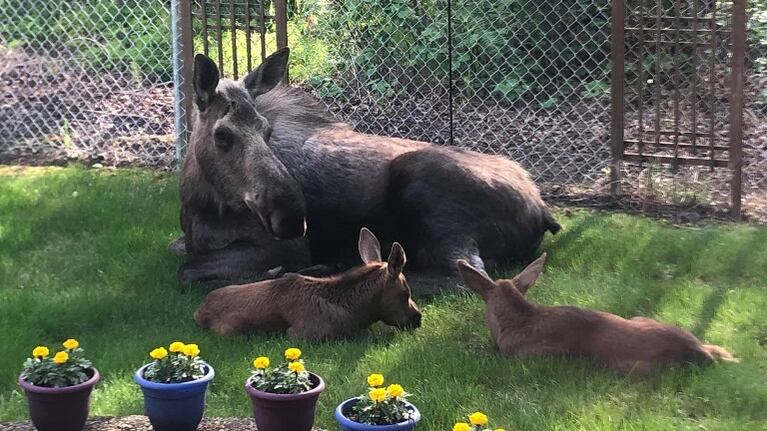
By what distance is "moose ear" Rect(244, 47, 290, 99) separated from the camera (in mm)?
6757

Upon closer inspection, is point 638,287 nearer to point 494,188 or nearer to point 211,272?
point 494,188

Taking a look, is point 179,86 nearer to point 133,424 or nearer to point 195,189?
point 195,189

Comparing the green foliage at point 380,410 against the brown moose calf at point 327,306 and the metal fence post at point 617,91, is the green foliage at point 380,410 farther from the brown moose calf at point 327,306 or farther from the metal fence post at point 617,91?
the metal fence post at point 617,91

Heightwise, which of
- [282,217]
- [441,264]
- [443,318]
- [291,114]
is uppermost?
[291,114]

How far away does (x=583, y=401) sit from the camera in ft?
14.8

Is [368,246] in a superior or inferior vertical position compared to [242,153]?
inferior

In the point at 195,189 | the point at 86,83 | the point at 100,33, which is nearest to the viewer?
the point at 195,189

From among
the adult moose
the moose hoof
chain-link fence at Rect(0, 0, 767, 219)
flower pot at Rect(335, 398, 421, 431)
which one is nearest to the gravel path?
flower pot at Rect(335, 398, 421, 431)

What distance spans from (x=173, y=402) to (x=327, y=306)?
5.54 feet

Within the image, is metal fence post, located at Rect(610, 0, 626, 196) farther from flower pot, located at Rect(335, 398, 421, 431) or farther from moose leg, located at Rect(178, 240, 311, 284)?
flower pot, located at Rect(335, 398, 421, 431)

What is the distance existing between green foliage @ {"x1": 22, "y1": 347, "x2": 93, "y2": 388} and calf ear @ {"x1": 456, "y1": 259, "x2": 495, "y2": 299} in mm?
1994

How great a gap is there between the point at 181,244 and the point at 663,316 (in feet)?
10.1

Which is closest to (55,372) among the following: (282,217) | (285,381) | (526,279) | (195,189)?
(285,381)

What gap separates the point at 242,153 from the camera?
20.6ft
